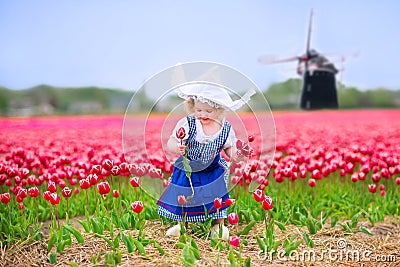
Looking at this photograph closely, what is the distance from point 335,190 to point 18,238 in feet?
6.40

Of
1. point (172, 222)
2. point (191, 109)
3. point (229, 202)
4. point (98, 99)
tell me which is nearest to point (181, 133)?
point (191, 109)

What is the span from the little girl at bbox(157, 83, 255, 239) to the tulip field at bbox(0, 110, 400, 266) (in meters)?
0.07

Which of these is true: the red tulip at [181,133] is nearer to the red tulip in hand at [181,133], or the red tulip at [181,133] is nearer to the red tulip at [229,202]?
the red tulip in hand at [181,133]

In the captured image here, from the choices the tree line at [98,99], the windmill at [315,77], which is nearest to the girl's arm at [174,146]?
the tree line at [98,99]

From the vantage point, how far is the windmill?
4.52 meters

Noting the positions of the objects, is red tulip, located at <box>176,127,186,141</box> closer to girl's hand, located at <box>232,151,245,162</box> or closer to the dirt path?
girl's hand, located at <box>232,151,245,162</box>

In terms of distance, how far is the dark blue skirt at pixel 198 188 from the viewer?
2.37 metres

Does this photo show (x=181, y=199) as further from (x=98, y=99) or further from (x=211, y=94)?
(x=98, y=99)

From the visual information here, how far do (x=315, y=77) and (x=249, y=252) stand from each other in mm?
2907

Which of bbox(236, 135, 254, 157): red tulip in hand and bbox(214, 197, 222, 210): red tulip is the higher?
bbox(236, 135, 254, 157): red tulip in hand

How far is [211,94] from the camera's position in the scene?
228 centimetres

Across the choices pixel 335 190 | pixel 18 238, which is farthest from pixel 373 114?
pixel 18 238

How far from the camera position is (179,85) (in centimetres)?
227

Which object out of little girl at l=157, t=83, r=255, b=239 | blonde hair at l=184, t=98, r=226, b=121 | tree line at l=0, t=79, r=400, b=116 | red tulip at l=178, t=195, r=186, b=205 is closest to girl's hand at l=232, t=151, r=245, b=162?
little girl at l=157, t=83, r=255, b=239
